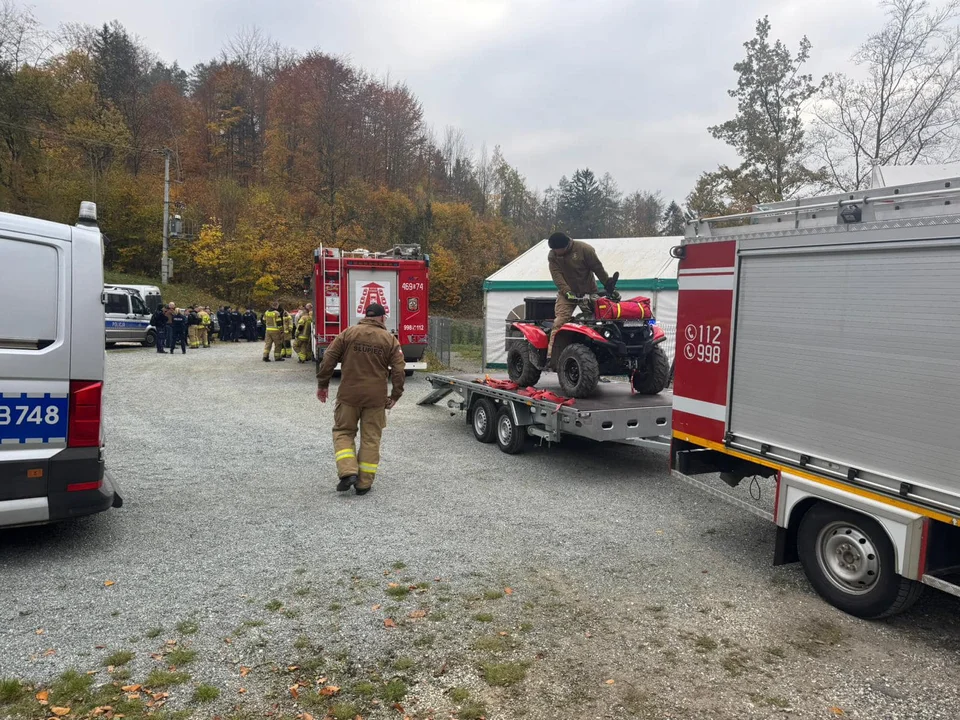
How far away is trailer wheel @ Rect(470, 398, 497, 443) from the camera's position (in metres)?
8.49

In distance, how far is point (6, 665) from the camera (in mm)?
3191

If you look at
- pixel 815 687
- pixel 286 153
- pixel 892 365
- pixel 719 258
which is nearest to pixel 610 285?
pixel 719 258

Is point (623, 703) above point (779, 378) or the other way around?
the other way around

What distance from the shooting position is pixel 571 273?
7.75 meters

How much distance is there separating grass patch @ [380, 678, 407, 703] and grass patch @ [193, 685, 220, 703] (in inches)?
29.8

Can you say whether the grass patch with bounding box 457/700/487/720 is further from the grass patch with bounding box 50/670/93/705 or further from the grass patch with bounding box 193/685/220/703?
the grass patch with bounding box 50/670/93/705

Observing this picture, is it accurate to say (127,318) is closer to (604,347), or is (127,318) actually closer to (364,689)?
(604,347)

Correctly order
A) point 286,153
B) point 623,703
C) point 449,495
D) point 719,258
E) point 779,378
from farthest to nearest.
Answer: point 286,153
point 449,495
point 719,258
point 779,378
point 623,703

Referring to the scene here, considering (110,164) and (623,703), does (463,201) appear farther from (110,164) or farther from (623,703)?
(623,703)

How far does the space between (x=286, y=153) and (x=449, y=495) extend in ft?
126

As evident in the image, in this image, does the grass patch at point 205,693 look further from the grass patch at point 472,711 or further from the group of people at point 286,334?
the group of people at point 286,334

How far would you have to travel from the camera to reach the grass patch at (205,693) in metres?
2.98

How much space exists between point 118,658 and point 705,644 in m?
3.03

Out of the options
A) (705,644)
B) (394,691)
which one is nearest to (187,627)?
(394,691)
